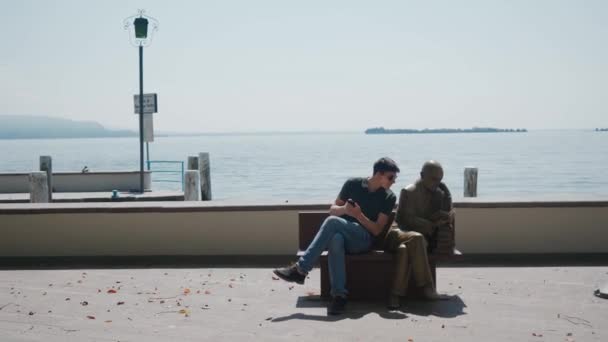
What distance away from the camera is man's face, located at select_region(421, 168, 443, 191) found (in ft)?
22.3

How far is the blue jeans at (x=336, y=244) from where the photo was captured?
6445 millimetres

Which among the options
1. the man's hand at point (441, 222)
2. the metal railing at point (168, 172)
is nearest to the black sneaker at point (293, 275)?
the man's hand at point (441, 222)

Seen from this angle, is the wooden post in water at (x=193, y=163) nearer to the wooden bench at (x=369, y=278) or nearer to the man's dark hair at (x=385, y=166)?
the wooden bench at (x=369, y=278)

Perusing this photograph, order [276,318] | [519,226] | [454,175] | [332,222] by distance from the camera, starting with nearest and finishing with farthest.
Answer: [276,318]
[332,222]
[519,226]
[454,175]

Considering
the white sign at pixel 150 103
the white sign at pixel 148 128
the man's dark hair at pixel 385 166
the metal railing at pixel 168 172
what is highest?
the white sign at pixel 150 103

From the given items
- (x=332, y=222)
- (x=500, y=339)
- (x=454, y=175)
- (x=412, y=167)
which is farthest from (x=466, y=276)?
(x=412, y=167)

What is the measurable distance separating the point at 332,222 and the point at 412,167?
230ft

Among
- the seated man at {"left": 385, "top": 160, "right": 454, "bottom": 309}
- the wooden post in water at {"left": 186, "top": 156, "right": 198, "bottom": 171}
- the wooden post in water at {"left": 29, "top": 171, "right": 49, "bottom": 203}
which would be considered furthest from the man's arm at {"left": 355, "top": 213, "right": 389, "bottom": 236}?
the wooden post in water at {"left": 186, "top": 156, "right": 198, "bottom": 171}

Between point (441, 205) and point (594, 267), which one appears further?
point (594, 267)

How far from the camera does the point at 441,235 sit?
22.2ft

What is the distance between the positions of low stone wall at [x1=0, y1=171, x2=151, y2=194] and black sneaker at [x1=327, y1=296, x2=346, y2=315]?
18044mm

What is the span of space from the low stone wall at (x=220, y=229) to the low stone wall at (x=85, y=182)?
47.9ft

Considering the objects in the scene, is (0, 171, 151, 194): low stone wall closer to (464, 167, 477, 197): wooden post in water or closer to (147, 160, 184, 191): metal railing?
(147, 160, 184, 191): metal railing

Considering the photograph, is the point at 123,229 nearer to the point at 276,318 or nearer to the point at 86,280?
the point at 86,280
